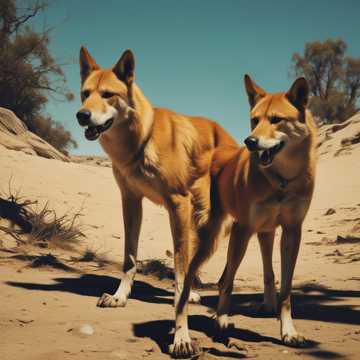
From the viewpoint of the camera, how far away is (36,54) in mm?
20047

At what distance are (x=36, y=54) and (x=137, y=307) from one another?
18099mm

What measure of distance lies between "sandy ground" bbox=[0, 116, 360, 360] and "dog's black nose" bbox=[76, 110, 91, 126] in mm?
1611

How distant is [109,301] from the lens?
4.25m

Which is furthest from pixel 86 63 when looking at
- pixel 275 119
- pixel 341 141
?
pixel 341 141

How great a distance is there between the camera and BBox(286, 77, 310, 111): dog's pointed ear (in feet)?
11.7

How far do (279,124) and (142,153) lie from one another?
55.3 inches

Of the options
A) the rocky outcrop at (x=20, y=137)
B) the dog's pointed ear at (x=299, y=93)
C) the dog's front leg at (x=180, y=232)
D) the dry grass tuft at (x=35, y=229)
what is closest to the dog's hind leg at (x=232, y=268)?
the dog's front leg at (x=180, y=232)

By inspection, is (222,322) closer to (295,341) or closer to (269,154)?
(295,341)

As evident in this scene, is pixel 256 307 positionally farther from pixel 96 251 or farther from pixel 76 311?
pixel 96 251

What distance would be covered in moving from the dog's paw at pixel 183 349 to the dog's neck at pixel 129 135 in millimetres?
1930

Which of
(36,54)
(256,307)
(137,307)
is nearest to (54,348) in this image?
(137,307)

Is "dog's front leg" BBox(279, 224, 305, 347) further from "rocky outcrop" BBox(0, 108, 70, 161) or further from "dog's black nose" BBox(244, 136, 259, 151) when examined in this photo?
"rocky outcrop" BBox(0, 108, 70, 161)

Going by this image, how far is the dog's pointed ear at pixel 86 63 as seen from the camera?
4672 mm

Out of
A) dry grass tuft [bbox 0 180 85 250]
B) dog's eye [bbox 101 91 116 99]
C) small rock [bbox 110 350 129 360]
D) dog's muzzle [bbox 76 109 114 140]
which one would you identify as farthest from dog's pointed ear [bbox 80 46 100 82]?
small rock [bbox 110 350 129 360]
